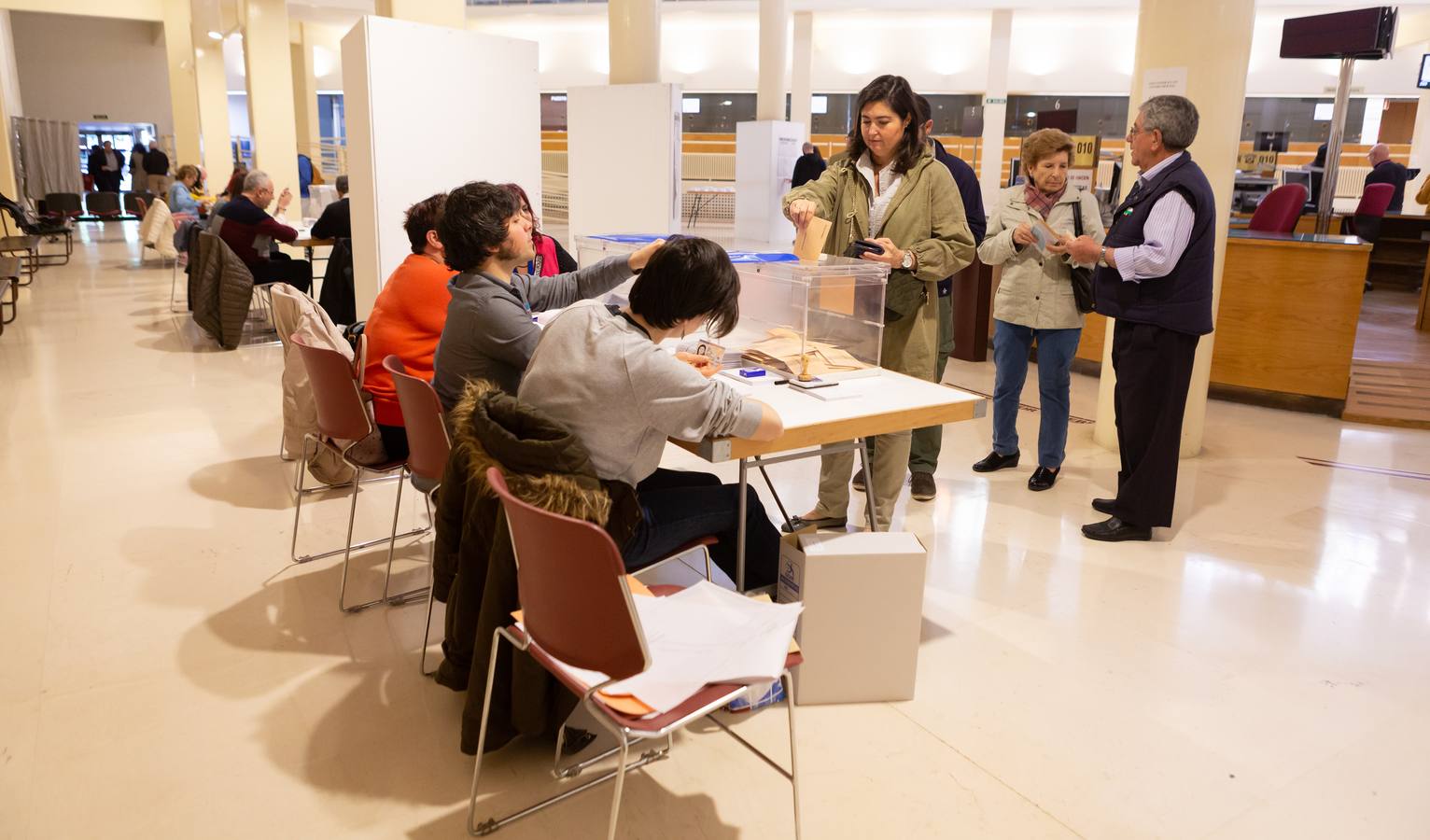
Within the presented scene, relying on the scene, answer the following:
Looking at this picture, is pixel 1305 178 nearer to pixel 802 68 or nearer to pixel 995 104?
pixel 995 104

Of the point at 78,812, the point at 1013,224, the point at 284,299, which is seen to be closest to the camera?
the point at 78,812

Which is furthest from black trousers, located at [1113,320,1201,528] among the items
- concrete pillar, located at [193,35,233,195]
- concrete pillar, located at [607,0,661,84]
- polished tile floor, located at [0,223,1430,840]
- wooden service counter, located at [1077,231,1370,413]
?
concrete pillar, located at [193,35,233,195]

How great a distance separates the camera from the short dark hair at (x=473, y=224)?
2717mm

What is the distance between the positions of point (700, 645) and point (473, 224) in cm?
142

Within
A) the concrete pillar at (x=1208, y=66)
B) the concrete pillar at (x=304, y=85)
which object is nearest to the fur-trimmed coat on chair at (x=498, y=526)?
the concrete pillar at (x=1208, y=66)

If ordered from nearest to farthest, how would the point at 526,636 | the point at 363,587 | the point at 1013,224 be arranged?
the point at 526,636
the point at 363,587
the point at 1013,224

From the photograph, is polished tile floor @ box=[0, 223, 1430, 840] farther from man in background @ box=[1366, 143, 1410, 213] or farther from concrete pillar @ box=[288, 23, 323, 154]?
concrete pillar @ box=[288, 23, 323, 154]

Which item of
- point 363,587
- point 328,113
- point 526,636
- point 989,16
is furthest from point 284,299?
point 328,113

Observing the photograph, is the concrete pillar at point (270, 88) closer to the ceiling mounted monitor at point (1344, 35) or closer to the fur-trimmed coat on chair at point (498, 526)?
the ceiling mounted monitor at point (1344, 35)

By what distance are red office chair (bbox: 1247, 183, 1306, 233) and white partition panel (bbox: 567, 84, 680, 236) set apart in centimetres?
503

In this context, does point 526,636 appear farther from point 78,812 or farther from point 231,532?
point 231,532

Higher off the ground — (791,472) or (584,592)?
(584,592)

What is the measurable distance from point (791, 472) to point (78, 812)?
299 cm

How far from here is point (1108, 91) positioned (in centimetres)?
1800
